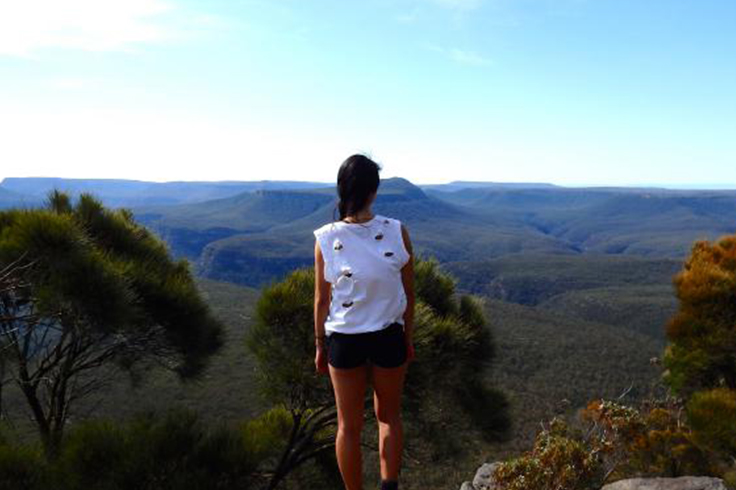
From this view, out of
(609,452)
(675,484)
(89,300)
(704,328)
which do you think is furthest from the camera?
(704,328)

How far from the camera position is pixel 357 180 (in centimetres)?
343

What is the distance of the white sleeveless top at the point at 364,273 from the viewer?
10.9ft

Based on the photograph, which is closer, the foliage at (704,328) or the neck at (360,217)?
the neck at (360,217)

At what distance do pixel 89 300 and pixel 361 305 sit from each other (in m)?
3.67

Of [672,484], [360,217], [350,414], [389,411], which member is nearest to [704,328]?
[672,484]

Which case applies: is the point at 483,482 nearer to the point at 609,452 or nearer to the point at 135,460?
the point at 609,452

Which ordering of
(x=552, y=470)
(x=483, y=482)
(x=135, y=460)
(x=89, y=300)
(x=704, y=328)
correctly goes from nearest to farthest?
1. (x=135, y=460)
2. (x=552, y=470)
3. (x=89, y=300)
4. (x=483, y=482)
5. (x=704, y=328)

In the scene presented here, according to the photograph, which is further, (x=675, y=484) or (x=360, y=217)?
(x=675, y=484)

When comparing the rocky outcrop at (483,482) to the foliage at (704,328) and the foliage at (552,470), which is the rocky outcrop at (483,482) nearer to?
the foliage at (552,470)

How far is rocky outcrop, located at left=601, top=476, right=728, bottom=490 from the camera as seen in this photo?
5.73m

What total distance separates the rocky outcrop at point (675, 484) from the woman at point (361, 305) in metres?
3.76

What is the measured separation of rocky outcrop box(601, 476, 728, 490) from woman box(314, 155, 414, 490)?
12.3 ft

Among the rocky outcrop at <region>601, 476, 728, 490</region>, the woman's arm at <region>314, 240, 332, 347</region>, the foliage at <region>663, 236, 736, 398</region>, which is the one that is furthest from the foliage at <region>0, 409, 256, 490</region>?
the foliage at <region>663, 236, 736, 398</region>

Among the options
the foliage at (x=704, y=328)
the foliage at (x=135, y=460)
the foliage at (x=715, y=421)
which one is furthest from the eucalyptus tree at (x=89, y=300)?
the foliage at (x=704, y=328)
